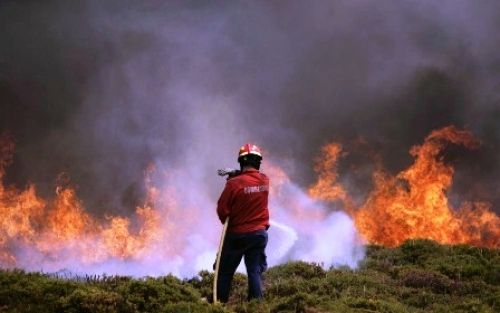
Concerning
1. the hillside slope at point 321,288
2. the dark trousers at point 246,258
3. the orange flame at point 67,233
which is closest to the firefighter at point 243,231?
the dark trousers at point 246,258

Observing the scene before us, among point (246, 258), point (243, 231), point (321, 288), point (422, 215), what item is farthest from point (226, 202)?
point (422, 215)

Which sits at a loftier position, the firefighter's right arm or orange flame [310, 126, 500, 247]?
orange flame [310, 126, 500, 247]

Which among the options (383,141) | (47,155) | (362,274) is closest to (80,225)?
(47,155)

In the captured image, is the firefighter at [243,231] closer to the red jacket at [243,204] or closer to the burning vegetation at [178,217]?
the red jacket at [243,204]

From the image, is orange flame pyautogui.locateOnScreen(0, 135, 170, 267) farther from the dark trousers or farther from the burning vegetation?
the dark trousers

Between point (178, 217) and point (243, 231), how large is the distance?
16932mm

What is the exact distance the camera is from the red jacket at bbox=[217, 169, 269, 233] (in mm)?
9125

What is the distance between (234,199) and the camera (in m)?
9.16

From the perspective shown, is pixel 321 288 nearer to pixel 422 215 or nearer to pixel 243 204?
pixel 243 204

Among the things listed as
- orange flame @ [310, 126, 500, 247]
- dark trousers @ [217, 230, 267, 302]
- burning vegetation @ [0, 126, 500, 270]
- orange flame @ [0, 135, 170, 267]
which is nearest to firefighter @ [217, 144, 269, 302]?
dark trousers @ [217, 230, 267, 302]

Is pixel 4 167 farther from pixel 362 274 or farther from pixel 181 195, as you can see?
pixel 362 274

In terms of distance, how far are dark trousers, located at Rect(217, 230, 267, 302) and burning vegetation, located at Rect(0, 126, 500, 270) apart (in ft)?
39.5

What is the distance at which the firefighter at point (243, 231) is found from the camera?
359 inches

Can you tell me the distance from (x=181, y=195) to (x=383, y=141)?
1464 cm
